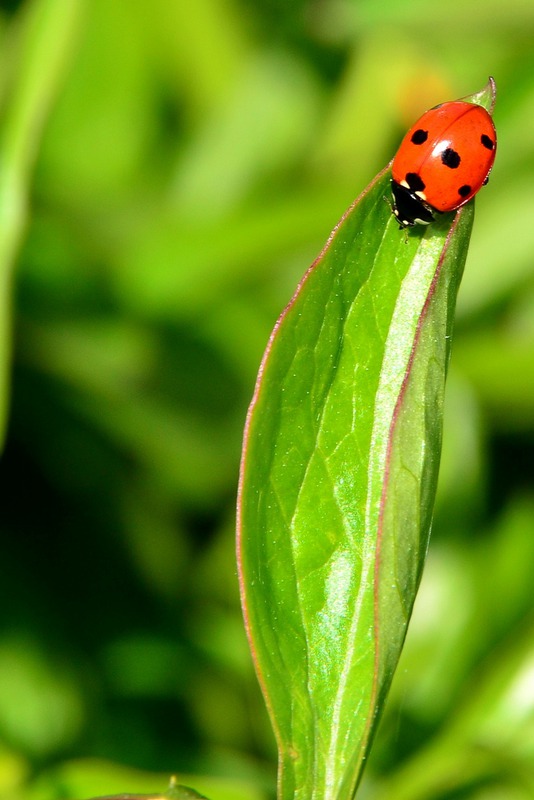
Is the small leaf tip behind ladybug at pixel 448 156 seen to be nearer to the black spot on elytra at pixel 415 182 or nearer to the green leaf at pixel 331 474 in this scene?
the black spot on elytra at pixel 415 182

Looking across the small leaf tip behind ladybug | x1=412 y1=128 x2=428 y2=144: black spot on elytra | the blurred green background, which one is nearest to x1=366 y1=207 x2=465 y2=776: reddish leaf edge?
the small leaf tip behind ladybug

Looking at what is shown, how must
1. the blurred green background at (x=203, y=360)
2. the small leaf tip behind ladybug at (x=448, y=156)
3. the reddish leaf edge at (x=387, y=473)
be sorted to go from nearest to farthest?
the reddish leaf edge at (x=387, y=473), the small leaf tip behind ladybug at (x=448, y=156), the blurred green background at (x=203, y=360)

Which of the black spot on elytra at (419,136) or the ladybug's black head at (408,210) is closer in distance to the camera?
the ladybug's black head at (408,210)

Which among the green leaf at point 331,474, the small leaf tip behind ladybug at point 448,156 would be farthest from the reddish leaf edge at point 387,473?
the small leaf tip behind ladybug at point 448,156

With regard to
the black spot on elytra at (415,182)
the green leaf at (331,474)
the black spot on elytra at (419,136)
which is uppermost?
the black spot on elytra at (419,136)

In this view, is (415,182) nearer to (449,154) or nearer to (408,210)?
(449,154)

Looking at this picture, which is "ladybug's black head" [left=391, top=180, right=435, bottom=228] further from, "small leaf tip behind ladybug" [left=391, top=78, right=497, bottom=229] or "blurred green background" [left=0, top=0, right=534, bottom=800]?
"blurred green background" [left=0, top=0, right=534, bottom=800]

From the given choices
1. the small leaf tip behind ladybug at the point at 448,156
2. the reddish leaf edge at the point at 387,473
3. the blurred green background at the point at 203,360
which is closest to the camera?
the reddish leaf edge at the point at 387,473

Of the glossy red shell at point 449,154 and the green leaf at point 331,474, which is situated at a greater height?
the glossy red shell at point 449,154
